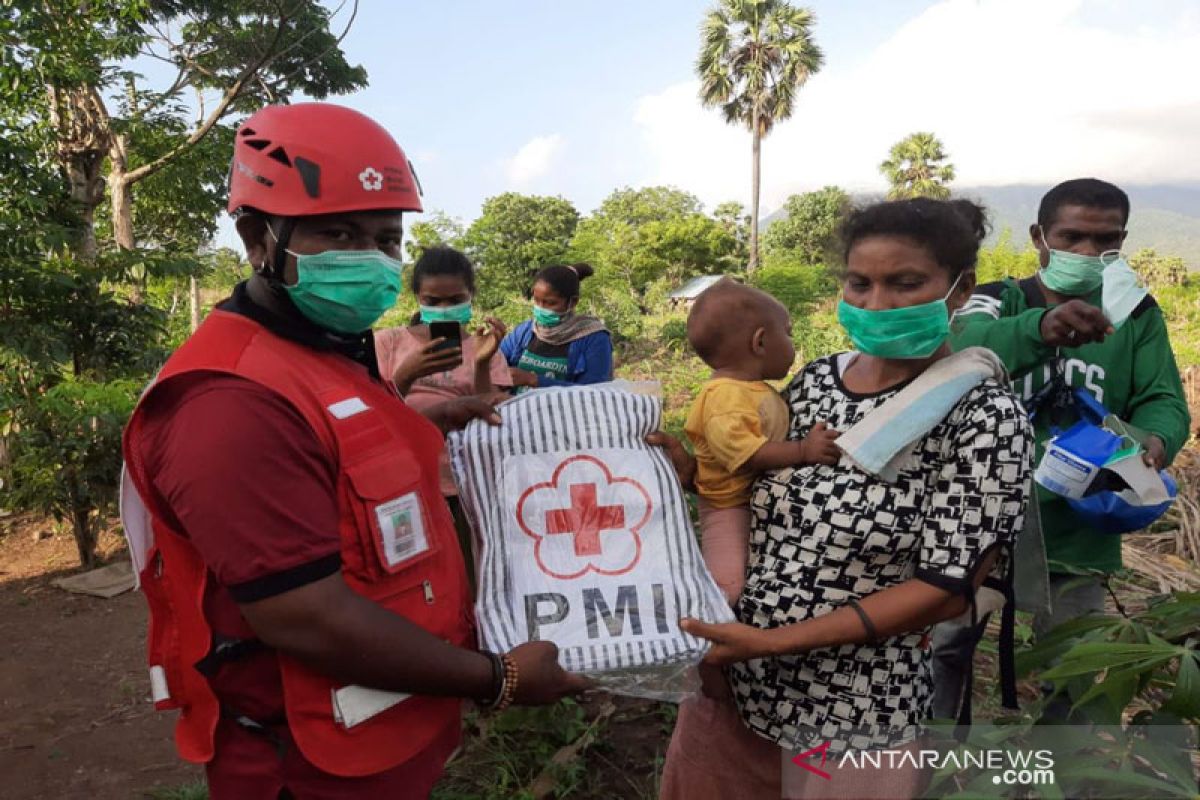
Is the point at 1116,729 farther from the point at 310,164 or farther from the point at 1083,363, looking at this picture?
the point at 310,164

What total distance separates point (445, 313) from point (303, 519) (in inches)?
84.0

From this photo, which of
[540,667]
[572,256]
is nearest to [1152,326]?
[540,667]

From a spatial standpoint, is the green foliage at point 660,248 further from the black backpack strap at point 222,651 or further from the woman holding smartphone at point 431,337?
the black backpack strap at point 222,651

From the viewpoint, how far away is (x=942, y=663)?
2480 mm

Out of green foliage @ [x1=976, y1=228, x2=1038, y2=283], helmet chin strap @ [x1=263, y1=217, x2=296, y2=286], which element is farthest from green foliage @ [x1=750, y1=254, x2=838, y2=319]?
helmet chin strap @ [x1=263, y1=217, x2=296, y2=286]

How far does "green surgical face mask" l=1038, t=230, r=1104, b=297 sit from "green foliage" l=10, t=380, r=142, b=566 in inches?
229

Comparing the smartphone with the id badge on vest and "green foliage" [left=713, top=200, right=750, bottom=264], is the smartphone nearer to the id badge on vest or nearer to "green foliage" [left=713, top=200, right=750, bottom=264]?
the id badge on vest

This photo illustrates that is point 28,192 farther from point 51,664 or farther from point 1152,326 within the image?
point 1152,326

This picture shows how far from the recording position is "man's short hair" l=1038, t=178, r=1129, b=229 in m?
2.28

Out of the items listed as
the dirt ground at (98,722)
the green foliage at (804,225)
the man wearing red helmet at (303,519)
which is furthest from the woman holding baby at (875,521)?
the green foliage at (804,225)

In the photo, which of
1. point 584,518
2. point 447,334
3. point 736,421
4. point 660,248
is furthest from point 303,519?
point 660,248

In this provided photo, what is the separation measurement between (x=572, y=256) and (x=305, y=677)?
2595 centimetres

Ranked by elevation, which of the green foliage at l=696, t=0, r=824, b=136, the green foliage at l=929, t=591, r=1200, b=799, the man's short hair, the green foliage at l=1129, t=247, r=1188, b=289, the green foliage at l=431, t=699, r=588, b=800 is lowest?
the green foliage at l=431, t=699, r=588, b=800

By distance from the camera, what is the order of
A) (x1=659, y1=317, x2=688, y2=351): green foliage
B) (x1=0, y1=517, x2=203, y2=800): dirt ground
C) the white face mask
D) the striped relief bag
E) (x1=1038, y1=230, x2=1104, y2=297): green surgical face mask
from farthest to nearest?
1. (x1=659, y1=317, x2=688, y2=351): green foliage
2. (x1=0, y1=517, x2=203, y2=800): dirt ground
3. (x1=1038, y1=230, x2=1104, y2=297): green surgical face mask
4. the white face mask
5. the striped relief bag
